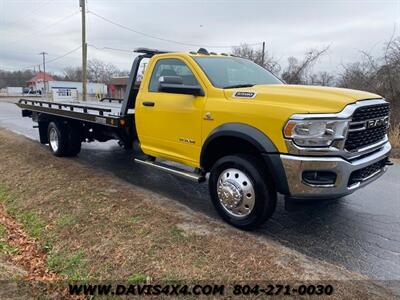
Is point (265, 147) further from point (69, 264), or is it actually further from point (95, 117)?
point (95, 117)

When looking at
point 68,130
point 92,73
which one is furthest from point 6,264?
point 92,73

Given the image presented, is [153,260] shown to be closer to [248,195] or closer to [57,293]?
[57,293]

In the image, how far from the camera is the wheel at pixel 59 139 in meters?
7.83

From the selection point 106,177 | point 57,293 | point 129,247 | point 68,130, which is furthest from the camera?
point 68,130

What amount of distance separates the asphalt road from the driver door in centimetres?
77

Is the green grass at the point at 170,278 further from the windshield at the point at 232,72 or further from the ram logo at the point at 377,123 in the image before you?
the ram logo at the point at 377,123

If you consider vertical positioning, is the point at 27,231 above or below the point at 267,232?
below

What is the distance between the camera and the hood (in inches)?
139

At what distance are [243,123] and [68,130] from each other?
5.19 m

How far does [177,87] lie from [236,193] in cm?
151

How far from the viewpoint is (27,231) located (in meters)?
4.66

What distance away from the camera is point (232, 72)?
4.92m

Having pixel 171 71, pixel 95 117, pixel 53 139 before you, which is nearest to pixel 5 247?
pixel 95 117

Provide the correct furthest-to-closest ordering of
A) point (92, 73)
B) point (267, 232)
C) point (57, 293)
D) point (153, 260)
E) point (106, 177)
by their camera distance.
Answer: point (92, 73) < point (106, 177) < point (267, 232) < point (153, 260) < point (57, 293)
